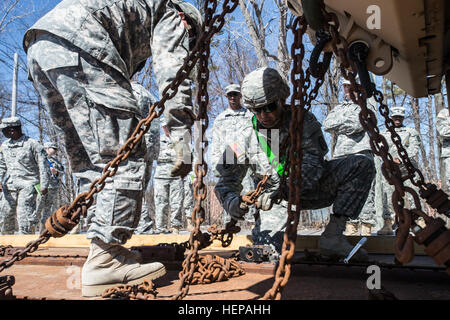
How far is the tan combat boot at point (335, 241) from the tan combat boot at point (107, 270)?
1.39 meters

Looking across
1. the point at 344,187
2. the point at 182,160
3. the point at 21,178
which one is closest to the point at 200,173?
the point at 182,160

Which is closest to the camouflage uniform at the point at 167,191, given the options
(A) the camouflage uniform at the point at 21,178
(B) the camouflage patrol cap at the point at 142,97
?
(B) the camouflage patrol cap at the point at 142,97

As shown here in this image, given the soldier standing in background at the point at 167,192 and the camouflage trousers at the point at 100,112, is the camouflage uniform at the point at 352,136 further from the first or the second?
the camouflage trousers at the point at 100,112

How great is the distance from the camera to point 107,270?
2.01 meters

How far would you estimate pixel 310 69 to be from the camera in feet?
7.25

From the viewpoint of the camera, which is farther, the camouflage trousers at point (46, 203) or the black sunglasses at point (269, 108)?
the camouflage trousers at point (46, 203)

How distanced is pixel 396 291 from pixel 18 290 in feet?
7.24

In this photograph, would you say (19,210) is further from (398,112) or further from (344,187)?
(398,112)

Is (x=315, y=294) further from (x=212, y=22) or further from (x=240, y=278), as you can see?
(x=212, y=22)

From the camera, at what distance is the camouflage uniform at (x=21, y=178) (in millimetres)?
7059

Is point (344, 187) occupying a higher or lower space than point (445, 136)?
lower

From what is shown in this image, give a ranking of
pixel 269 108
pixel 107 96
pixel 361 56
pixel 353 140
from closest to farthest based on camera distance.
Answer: pixel 361 56
pixel 107 96
pixel 269 108
pixel 353 140

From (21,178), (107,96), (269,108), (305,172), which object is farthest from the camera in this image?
(21,178)

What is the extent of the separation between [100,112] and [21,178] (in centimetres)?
613
